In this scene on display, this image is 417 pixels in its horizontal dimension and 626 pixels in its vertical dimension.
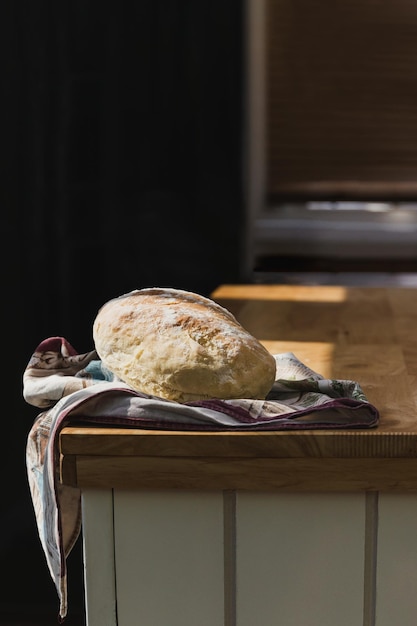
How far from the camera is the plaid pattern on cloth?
904mm

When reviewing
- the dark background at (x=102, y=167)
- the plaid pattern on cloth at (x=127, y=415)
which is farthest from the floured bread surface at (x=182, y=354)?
the dark background at (x=102, y=167)

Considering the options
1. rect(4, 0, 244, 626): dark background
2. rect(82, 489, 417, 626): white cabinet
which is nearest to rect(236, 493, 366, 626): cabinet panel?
rect(82, 489, 417, 626): white cabinet

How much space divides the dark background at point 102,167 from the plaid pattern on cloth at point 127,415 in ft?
4.29

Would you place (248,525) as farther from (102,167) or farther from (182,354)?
(102,167)

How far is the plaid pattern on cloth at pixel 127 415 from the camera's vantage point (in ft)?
2.97

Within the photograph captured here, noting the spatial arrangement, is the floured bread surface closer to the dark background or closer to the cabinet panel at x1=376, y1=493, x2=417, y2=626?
the cabinet panel at x1=376, y1=493, x2=417, y2=626

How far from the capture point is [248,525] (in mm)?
912

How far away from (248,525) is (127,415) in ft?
0.54

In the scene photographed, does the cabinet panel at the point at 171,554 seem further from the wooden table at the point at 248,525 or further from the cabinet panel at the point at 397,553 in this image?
the cabinet panel at the point at 397,553

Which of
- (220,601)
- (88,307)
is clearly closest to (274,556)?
(220,601)

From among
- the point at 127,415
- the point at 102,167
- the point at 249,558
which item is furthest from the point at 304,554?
the point at 102,167

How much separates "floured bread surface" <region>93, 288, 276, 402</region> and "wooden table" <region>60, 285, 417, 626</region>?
0.20 feet

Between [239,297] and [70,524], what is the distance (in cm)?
105

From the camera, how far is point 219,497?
91cm
